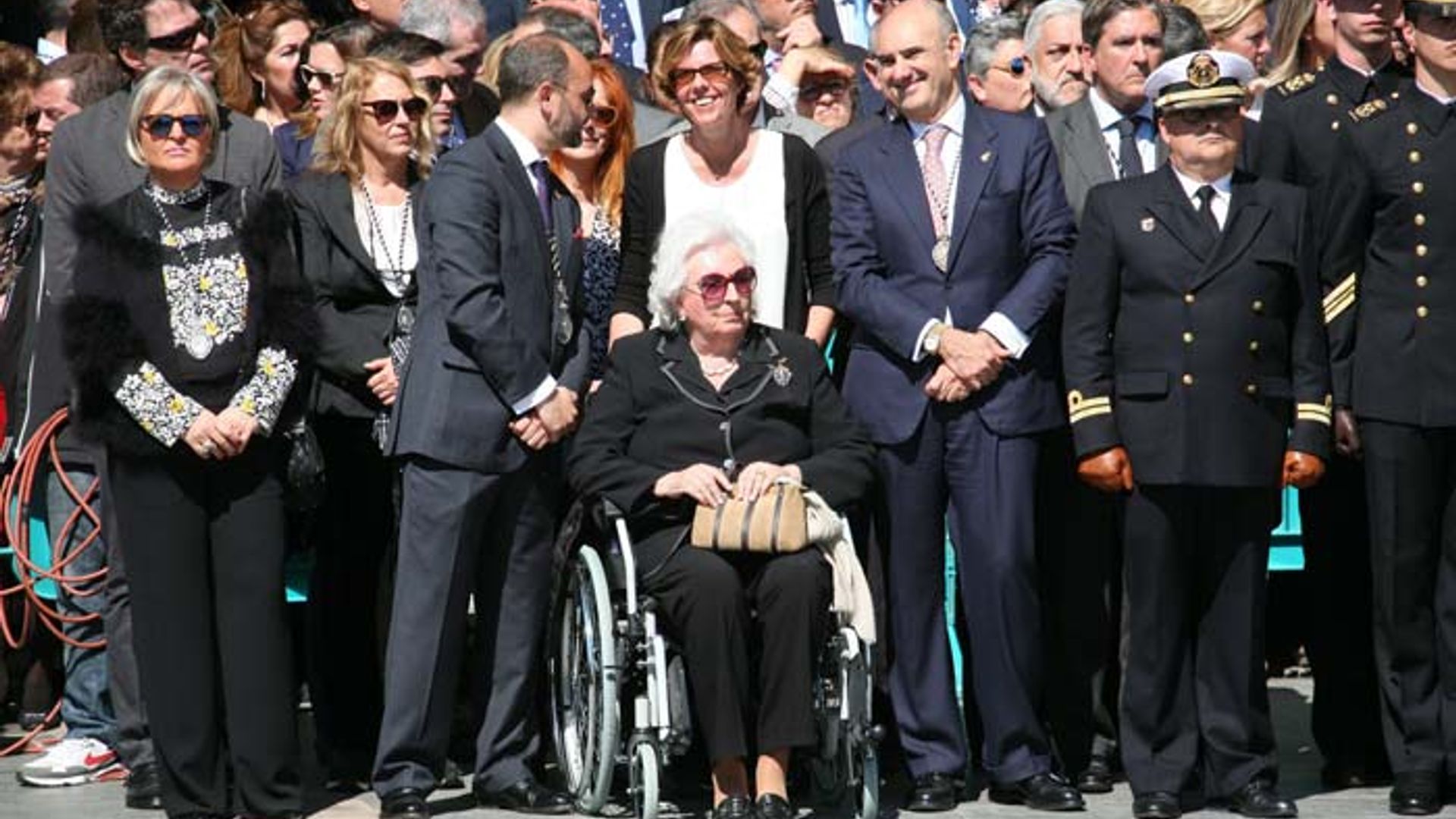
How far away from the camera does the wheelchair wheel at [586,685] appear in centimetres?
942

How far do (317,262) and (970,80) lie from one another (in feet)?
9.13

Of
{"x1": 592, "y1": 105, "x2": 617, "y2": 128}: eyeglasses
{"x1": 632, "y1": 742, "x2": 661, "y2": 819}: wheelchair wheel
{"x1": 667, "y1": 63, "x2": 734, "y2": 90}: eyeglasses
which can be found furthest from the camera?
{"x1": 592, "y1": 105, "x2": 617, "y2": 128}: eyeglasses

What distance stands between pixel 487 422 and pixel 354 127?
4.05 ft

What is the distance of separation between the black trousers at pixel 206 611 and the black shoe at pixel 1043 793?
2282 millimetres

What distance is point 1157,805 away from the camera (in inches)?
385

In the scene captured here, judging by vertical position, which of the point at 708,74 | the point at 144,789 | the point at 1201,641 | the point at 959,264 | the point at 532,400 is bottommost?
the point at 144,789

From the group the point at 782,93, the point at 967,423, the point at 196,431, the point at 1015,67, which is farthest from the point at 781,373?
the point at 782,93

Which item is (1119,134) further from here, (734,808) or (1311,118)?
(734,808)

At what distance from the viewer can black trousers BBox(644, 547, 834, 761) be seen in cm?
945

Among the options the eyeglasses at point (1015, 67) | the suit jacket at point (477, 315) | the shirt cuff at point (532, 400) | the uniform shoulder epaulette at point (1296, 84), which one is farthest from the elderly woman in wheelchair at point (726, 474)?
the eyeglasses at point (1015, 67)

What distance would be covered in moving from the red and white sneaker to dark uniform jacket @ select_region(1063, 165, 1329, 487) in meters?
3.46

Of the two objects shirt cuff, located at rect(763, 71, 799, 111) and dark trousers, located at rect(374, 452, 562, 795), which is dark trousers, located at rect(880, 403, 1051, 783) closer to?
dark trousers, located at rect(374, 452, 562, 795)

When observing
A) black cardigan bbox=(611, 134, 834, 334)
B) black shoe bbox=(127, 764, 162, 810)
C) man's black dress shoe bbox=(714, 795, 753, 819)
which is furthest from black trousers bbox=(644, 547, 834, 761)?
black shoe bbox=(127, 764, 162, 810)

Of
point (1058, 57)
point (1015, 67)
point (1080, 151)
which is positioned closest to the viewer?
point (1080, 151)
